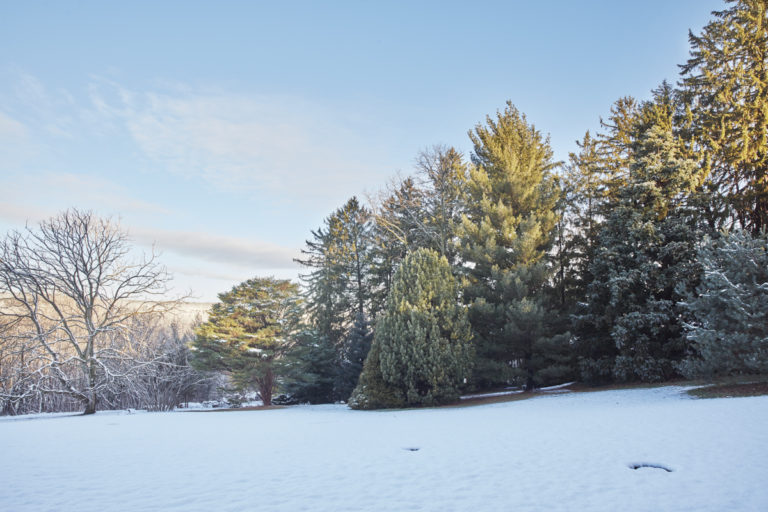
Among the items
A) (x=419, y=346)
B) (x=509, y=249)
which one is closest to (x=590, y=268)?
(x=509, y=249)

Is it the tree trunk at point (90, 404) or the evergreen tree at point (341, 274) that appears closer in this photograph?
the tree trunk at point (90, 404)

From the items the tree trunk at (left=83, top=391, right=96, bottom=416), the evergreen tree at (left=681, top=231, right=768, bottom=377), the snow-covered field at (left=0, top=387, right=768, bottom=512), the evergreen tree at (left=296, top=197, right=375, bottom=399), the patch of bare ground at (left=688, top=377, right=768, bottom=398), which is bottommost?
the patch of bare ground at (left=688, top=377, right=768, bottom=398)

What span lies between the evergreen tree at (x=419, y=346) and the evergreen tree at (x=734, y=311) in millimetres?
7368

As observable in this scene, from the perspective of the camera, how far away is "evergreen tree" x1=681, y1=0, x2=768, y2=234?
16.4 meters

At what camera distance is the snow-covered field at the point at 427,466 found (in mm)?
4180

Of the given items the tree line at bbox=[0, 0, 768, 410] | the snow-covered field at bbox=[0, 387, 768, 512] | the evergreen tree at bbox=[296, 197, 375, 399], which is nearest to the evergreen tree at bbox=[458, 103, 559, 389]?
the tree line at bbox=[0, 0, 768, 410]

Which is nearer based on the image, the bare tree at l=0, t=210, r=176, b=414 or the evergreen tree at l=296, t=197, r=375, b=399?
the bare tree at l=0, t=210, r=176, b=414

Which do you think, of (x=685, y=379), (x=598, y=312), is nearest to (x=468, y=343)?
(x=598, y=312)

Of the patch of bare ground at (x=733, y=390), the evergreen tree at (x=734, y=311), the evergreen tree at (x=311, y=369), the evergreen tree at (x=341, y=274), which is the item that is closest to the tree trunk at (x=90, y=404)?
the evergreen tree at (x=311, y=369)

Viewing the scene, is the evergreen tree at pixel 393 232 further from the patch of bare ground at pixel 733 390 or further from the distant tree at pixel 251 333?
the patch of bare ground at pixel 733 390

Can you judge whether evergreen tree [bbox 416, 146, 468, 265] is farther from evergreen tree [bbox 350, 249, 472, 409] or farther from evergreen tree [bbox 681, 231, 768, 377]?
evergreen tree [bbox 681, 231, 768, 377]

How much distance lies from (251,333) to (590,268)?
18.2 m

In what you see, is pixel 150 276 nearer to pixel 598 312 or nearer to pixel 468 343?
pixel 468 343

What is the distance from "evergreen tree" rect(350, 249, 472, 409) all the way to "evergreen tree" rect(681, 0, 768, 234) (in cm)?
1176
